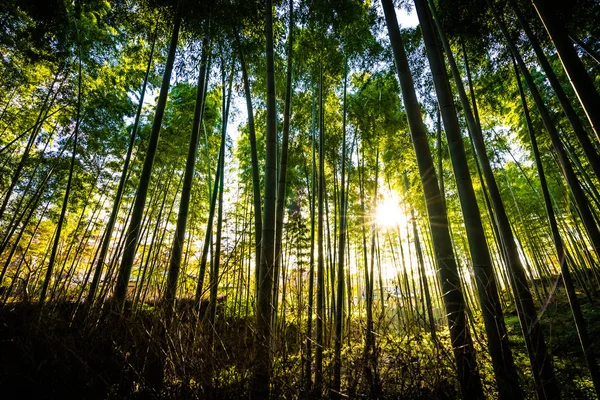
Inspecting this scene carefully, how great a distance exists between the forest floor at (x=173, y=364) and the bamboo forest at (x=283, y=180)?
0.02 metres

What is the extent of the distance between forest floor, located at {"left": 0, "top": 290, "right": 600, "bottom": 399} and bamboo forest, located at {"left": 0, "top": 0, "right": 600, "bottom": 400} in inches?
0.7

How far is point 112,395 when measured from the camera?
1536mm

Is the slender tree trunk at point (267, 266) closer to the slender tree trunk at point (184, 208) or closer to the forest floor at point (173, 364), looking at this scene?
the forest floor at point (173, 364)

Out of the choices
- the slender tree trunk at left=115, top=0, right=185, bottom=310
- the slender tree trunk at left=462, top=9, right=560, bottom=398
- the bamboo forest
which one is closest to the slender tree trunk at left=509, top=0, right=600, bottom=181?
the bamboo forest

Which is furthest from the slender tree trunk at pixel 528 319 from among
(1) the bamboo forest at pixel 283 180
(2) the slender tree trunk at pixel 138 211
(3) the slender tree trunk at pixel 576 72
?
(2) the slender tree trunk at pixel 138 211

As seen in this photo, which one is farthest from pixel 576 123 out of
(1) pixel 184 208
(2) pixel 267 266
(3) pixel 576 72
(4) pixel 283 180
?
(1) pixel 184 208

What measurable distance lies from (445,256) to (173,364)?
169 centimetres

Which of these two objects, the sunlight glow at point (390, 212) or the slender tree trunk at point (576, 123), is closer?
the slender tree trunk at point (576, 123)

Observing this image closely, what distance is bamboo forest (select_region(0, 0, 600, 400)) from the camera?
1484 mm

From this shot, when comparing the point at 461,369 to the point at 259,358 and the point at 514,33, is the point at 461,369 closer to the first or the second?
the point at 259,358

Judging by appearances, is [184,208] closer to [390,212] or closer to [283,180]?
[283,180]

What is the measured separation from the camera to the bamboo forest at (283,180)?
148 centimetres

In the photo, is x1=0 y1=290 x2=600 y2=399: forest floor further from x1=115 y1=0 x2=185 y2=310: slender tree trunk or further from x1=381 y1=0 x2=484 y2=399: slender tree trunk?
x1=115 y1=0 x2=185 y2=310: slender tree trunk

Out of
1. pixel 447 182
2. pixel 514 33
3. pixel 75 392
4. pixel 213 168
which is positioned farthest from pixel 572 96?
pixel 75 392
